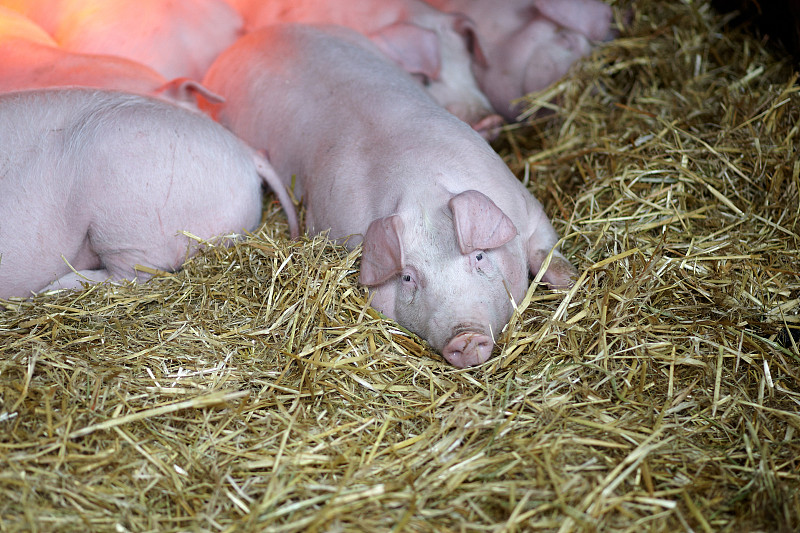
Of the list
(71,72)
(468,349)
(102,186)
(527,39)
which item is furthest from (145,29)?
(468,349)

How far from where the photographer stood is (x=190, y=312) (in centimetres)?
225

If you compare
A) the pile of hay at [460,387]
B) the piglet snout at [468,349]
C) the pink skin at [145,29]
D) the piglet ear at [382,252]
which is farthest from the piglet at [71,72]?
the piglet snout at [468,349]

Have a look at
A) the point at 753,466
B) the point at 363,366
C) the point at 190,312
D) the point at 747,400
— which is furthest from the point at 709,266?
the point at 190,312

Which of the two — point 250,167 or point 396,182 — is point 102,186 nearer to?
point 250,167

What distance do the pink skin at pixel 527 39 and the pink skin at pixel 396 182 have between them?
819 millimetres

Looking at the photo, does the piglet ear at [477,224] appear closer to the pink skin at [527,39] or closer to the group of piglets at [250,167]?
the group of piglets at [250,167]

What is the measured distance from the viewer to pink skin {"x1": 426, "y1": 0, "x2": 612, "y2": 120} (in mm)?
3541

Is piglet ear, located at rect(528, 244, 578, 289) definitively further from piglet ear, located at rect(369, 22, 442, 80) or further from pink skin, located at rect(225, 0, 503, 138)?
piglet ear, located at rect(369, 22, 442, 80)

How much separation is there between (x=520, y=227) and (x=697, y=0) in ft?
6.52

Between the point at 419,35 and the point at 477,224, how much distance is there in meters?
1.67

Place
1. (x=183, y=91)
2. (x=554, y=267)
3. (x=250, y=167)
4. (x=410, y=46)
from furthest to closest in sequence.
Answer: (x=410, y=46) → (x=183, y=91) → (x=250, y=167) → (x=554, y=267)

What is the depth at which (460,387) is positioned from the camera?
6.67 ft

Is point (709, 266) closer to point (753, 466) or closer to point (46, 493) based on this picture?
point (753, 466)

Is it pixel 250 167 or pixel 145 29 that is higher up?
pixel 145 29
